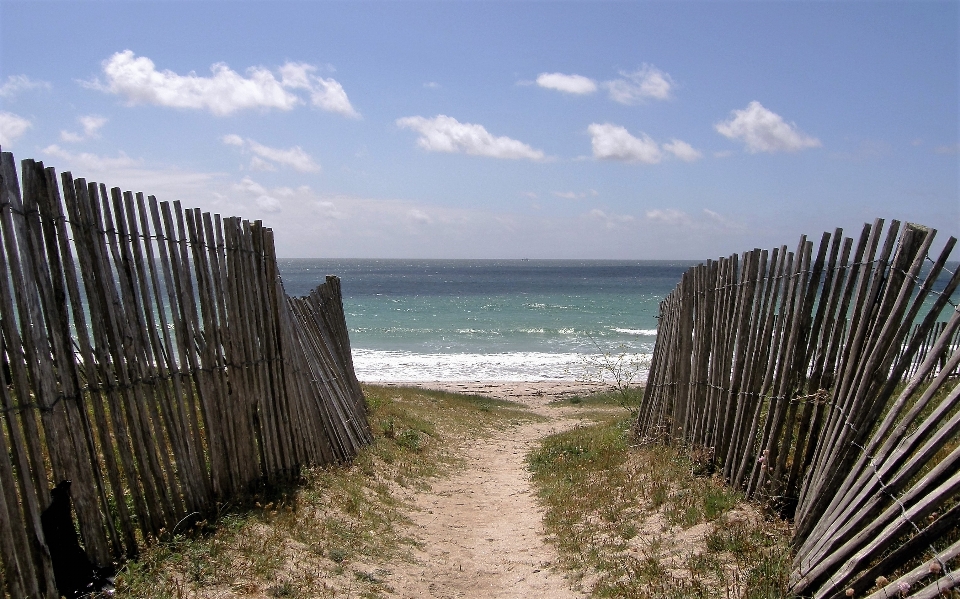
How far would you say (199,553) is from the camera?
5.22 metres

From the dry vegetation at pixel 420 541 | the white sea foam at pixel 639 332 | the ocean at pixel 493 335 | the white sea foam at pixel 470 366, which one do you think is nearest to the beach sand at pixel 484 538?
the dry vegetation at pixel 420 541

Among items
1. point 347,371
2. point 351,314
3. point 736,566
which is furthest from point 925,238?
point 351,314

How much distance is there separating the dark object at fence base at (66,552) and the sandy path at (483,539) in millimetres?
2256

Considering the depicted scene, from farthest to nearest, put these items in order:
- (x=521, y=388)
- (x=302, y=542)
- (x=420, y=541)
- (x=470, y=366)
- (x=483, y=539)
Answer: (x=470, y=366)
(x=521, y=388)
(x=483, y=539)
(x=420, y=541)
(x=302, y=542)

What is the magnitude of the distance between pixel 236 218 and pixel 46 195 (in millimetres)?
2464

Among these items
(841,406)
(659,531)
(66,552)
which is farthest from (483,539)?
(66,552)

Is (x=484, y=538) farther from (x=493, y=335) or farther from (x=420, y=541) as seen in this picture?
(x=493, y=335)

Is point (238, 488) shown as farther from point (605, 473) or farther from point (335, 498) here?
point (605, 473)

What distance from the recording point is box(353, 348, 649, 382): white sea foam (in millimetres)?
30594

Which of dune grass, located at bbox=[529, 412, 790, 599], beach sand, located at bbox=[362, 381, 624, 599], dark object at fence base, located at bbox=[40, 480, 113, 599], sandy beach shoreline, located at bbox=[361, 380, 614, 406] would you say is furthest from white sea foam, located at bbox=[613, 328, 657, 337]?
dark object at fence base, located at bbox=[40, 480, 113, 599]

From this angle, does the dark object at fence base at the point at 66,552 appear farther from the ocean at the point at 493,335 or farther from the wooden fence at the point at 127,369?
the ocean at the point at 493,335

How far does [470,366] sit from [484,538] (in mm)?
25607

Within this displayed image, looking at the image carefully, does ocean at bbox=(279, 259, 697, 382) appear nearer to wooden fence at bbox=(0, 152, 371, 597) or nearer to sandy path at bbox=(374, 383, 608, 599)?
sandy path at bbox=(374, 383, 608, 599)

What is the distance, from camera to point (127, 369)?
17.1 ft
